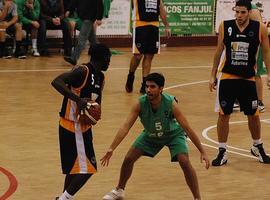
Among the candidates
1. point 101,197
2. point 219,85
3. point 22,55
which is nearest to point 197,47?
point 22,55

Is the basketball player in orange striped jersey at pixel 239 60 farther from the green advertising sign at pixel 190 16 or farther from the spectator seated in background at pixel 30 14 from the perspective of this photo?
the green advertising sign at pixel 190 16

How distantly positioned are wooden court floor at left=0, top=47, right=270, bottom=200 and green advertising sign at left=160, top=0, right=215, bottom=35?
428cm

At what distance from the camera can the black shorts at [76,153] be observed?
300 inches

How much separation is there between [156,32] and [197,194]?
24.1 ft

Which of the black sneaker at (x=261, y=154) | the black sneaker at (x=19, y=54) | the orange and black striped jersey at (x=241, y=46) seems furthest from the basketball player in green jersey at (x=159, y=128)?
the black sneaker at (x=19, y=54)

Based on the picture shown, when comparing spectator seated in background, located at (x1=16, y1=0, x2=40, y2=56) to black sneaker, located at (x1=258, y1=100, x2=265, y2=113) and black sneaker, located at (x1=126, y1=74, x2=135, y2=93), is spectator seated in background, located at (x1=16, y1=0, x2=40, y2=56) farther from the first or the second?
black sneaker, located at (x1=258, y1=100, x2=265, y2=113)

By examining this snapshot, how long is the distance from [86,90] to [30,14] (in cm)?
1198

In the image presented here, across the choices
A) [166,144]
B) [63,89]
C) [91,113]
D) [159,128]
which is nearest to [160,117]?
[159,128]

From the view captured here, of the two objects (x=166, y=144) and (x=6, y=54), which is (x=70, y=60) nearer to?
(x=6, y=54)

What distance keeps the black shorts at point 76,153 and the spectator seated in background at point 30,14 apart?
11737 millimetres

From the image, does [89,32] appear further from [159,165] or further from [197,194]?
[197,194]

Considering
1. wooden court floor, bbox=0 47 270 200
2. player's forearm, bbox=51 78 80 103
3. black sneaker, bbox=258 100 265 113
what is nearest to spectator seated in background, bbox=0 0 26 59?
wooden court floor, bbox=0 47 270 200

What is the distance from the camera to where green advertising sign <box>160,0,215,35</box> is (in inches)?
872

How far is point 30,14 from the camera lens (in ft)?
63.1
